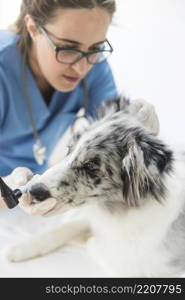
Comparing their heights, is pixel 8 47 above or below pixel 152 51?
above

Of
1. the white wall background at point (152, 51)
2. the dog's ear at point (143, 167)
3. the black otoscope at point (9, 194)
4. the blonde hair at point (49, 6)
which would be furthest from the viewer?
the white wall background at point (152, 51)

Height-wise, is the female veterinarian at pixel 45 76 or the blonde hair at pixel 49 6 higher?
the blonde hair at pixel 49 6

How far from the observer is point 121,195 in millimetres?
863

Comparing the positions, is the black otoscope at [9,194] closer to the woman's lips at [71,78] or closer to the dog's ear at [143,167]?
the dog's ear at [143,167]

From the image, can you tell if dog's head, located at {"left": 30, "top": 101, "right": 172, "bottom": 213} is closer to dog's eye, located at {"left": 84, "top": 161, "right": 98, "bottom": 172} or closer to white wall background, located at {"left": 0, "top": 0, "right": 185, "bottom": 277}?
dog's eye, located at {"left": 84, "top": 161, "right": 98, "bottom": 172}

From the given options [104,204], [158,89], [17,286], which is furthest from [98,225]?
[158,89]

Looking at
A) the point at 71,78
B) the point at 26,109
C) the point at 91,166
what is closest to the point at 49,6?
the point at 71,78

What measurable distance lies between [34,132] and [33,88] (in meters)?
0.16

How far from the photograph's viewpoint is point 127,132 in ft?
2.78

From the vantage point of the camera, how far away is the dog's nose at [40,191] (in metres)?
0.81

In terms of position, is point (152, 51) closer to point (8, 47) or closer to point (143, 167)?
point (8, 47)

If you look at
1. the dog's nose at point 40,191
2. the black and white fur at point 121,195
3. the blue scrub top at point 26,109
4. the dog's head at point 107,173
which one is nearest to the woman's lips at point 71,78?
the blue scrub top at point 26,109

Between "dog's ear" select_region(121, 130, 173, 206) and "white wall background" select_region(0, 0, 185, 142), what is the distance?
23.3 inches

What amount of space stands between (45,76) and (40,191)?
22.1 inches
